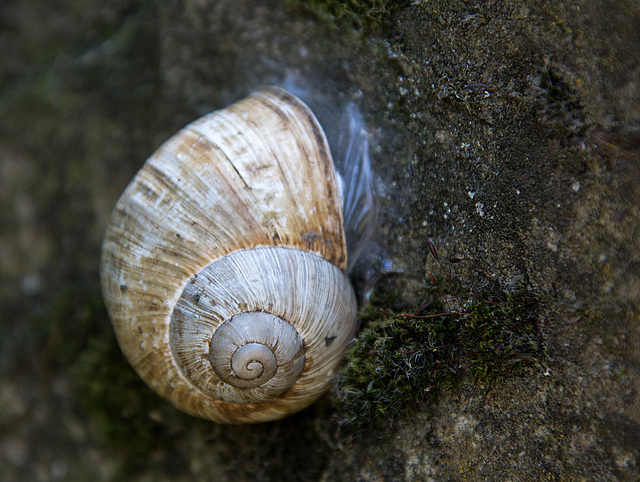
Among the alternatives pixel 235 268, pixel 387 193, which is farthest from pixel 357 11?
pixel 235 268

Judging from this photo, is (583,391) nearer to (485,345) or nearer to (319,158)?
(485,345)

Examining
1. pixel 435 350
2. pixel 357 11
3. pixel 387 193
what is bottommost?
pixel 435 350

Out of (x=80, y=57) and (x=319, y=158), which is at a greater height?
(x=319, y=158)

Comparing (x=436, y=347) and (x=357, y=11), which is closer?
(x=436, y=347)

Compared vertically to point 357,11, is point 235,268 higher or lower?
lower

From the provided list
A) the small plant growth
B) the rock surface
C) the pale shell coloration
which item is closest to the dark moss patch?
the rock surface

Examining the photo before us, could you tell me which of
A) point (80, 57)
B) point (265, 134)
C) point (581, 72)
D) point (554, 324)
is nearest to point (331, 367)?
point (554, 324)

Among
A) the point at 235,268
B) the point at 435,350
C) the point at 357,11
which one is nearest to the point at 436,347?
the point at 435,350

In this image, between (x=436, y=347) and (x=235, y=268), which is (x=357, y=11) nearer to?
(x=235, y=268)
